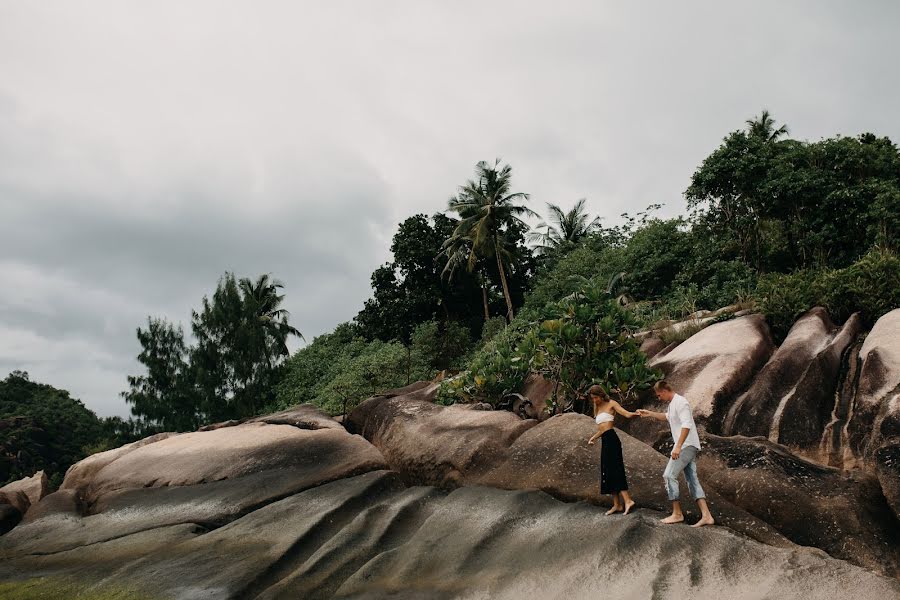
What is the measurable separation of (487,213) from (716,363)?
23.7 metres

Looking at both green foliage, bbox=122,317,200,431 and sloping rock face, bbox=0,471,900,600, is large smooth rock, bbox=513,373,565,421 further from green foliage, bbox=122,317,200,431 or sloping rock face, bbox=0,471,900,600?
green foliage, bbox=122,317,200,431

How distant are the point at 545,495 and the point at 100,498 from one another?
917cm

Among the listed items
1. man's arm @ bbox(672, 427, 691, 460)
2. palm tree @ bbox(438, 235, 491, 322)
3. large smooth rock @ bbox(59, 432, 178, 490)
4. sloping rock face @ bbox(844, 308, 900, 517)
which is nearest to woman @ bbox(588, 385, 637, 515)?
man's arm @ bbox(672, 427, 691, 460)

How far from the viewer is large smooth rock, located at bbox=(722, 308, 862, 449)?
9.26 meters

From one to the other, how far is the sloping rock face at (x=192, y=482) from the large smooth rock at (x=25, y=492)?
132 cm

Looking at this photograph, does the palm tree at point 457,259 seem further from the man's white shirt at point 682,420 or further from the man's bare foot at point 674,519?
the man's bare foot at point 674,519

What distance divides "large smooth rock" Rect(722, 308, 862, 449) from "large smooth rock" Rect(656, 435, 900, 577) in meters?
1.02

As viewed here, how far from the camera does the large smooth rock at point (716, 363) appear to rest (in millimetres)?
10320

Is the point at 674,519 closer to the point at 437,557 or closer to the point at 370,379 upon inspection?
the point at 437,557

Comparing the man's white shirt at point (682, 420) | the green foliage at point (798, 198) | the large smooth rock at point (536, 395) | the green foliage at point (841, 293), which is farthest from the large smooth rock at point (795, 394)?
the green foliage at point (798, 198)

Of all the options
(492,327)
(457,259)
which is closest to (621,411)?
(492,327)

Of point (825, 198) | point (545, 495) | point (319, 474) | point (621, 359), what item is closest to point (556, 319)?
point (621, 359)

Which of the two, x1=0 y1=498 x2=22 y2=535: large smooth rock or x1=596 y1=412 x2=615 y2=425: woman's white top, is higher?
x1=0 y1=498 x2=22 y2=535: large smooth rock

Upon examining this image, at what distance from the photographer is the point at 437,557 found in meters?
7.36
